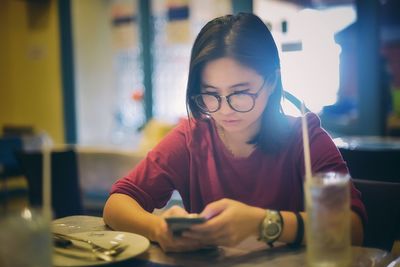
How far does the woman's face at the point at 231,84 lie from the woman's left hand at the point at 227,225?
13.4 inches

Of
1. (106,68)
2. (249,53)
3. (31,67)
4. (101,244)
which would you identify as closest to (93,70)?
(106,68)

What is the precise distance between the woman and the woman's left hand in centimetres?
13

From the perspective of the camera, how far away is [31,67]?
6492 mm

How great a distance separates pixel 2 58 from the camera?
6617mm

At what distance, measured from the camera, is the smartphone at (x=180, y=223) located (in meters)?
1.00

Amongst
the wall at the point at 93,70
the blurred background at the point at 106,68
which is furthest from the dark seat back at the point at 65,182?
the wall at the point at 93,70

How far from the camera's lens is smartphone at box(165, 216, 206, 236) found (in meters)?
1.00

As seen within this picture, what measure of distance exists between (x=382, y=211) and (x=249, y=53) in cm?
59

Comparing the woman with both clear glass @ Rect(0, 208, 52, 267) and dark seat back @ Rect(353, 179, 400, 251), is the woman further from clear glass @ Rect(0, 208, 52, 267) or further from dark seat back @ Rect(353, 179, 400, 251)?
clear glass @ Rect(0, 208, 52, 267)

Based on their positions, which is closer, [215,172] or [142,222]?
[142,222]

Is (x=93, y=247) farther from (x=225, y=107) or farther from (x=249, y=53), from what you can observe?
(x=249, y=53)

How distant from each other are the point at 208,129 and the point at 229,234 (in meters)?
0.55

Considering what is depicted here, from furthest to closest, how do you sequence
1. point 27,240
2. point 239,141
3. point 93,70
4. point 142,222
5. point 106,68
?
1. point 106,68
2. point 93,70
3. point 239,141
4. point 142,222
5. point 27,240

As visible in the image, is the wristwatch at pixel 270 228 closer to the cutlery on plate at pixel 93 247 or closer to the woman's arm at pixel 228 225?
the woman's arm at pixel 228 225
